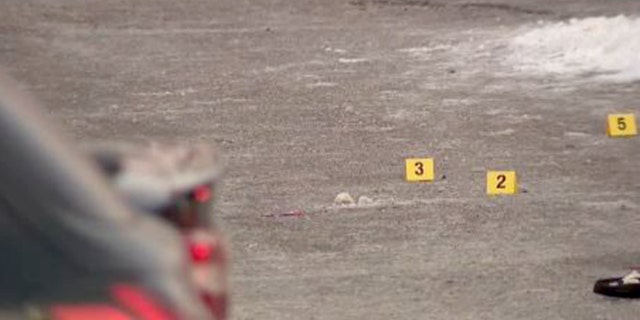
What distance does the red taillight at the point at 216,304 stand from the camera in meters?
3.35

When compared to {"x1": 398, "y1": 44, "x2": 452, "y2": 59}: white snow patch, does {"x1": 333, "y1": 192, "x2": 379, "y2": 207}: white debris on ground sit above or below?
below

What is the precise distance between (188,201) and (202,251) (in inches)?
3.9

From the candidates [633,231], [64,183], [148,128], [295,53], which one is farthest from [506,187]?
[64,183]

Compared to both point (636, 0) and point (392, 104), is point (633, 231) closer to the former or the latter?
point (392, 104)

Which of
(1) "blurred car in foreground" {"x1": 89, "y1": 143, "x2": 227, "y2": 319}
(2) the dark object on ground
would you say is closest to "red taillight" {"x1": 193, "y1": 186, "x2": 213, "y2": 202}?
(1) "blurred car in foreground" {"x1": 89, "y1": 143, "x2": 227, "y2": 319}

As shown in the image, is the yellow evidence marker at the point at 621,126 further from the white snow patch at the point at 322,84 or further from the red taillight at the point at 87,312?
the red taillight at the point at 87,312

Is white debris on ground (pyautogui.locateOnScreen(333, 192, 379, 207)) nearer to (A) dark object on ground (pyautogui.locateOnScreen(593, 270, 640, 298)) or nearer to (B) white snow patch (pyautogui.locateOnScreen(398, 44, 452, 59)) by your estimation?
(A) dark object on ground (pyautogui.locateOnScreen(593, 270, 640, 298))

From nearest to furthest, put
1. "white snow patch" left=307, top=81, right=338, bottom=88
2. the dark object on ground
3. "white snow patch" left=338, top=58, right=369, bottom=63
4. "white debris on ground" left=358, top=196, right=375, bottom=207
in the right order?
1. the dark object on ground
2. "white debris on ground" left=358, top=196, right=375, bottom=207
3. "white snow patch" left=307, top=81, right=338, bottom=88
4. "white snow patch" left=338, top=58, right=369, bottom=63

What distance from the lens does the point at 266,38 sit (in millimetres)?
14211

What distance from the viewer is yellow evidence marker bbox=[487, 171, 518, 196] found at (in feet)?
30.0

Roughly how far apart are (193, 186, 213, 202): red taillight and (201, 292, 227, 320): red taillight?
19cm

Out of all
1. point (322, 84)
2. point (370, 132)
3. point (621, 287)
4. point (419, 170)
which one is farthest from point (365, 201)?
point (322, 84)

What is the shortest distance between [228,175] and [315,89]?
7.91ft

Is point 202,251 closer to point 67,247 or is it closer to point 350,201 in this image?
point 67,247
